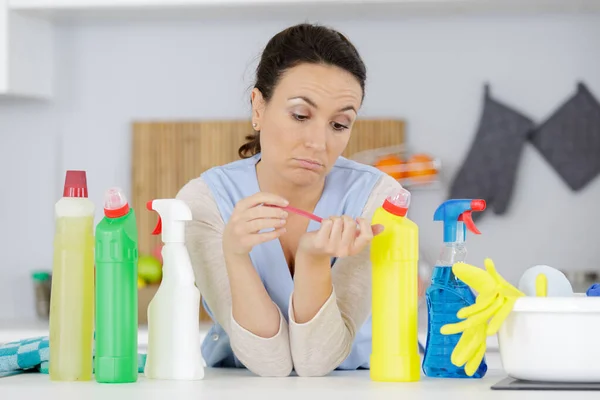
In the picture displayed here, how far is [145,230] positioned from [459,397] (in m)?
2.09

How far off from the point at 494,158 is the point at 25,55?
1519mm

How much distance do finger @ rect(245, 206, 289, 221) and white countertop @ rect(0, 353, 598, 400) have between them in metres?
0.20

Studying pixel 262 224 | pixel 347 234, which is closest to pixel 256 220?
pixel 262 224

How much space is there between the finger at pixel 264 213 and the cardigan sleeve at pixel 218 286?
0.17 meters

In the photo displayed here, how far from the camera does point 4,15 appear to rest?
2736 mm

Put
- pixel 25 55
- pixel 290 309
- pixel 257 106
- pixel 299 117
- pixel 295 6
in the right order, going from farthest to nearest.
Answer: pixel 25 55, pixel 295 6, pixel 257 106, pixel 299 117, pixel 290 309

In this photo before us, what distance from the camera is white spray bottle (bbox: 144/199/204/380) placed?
107cm

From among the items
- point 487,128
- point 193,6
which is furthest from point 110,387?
point 487,128

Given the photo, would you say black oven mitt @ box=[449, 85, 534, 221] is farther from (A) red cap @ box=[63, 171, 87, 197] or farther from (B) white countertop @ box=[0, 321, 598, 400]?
(A) red cap @ box=[63, 171, 87, 197]

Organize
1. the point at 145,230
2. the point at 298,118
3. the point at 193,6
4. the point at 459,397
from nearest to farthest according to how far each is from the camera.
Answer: the point at 459,397 → the point at 298,118 → the point at 193,6 → the point at 145,230

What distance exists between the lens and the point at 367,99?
291cm

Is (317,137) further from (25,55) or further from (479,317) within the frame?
(25,55)

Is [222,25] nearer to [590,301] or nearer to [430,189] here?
[430,189]

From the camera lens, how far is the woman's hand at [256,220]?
1085mm
